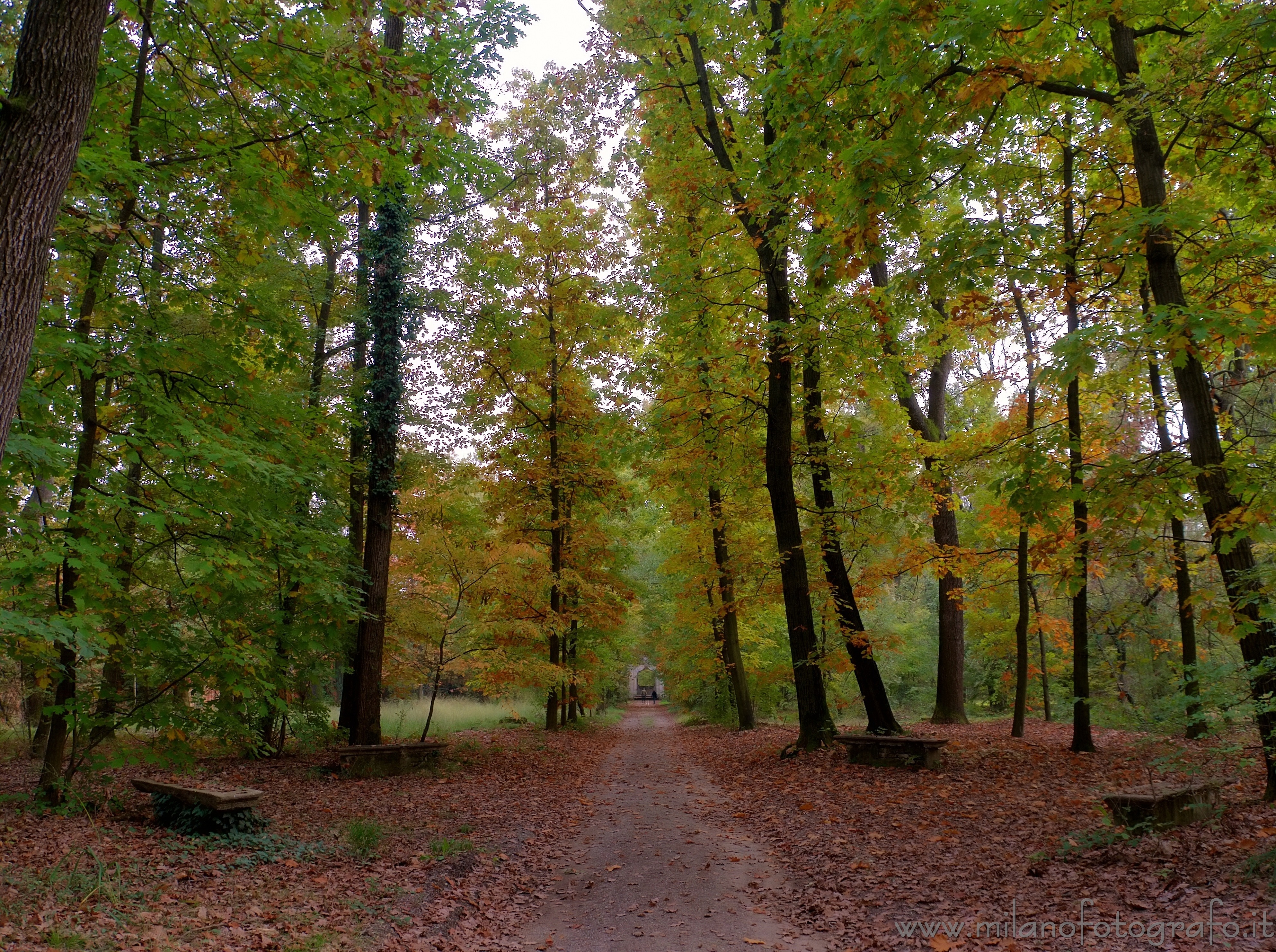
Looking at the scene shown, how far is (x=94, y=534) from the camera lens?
5715 mm

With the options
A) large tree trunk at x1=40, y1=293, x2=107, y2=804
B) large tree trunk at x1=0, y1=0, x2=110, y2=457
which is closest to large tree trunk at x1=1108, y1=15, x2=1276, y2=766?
large tree trunk at x1=0, y1=0, x2=110, y2=457

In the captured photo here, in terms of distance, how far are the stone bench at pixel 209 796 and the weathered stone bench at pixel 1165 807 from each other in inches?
277

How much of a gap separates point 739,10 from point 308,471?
905 centimetres

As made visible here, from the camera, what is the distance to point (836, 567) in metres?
11.2

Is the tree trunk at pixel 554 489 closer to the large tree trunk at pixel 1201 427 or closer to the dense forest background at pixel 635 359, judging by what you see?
the dense forest background at pixel 635 359

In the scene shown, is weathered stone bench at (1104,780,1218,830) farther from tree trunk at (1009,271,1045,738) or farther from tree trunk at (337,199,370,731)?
tree trunk at (337,199,370,731)

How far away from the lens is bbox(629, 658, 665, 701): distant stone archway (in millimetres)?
59750

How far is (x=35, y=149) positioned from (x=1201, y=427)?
25.8 ft

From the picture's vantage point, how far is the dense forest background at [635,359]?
5.30m

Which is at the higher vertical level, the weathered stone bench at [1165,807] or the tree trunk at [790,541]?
the tree trunk at [790,541]

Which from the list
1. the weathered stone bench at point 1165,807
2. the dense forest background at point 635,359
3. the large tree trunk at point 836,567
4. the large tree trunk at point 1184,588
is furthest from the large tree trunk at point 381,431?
the large tree trunk at point 1184,588

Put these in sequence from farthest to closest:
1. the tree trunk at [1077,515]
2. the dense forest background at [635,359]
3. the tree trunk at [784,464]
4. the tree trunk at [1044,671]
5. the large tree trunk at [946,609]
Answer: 1. the tree trunk at [1044,671]
2. the large tree trunk at [946,609]
3. the tree trunk at [784,464]
4. the tree trunk at [1077,515]
5. the dense forest background at [635,359]

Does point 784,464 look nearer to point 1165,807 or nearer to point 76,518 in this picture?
point 1165,807

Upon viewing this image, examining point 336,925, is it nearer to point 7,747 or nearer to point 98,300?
point 98,300
